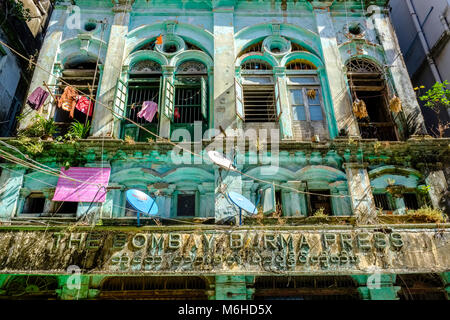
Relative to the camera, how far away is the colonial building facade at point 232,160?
700 centimetres

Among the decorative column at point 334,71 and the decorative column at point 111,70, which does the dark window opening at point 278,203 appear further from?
the decorative column at point 111,70

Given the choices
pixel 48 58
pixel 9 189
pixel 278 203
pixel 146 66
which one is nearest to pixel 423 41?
pixel 278 203

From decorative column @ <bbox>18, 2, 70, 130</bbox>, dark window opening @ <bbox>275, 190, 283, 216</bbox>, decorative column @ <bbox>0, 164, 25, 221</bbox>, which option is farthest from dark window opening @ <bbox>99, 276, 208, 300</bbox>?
decorative column @ <bbox>18, 2, 70, 130</bbox>

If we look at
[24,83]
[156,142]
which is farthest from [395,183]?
[24,83]

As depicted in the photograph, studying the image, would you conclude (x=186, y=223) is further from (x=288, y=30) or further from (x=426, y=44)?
(x=426, y=44)

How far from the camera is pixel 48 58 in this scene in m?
11.0

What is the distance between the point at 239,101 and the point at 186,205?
11.6 ft

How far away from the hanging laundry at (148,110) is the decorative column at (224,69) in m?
1.89

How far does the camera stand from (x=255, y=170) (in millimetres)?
9250

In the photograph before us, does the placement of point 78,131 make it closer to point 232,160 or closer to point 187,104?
point 187,104

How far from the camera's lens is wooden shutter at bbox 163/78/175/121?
9.96 m

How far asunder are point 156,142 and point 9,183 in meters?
4.10

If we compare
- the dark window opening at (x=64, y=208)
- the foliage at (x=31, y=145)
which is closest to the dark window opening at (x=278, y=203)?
the dark window opening at (x=64, y=208)

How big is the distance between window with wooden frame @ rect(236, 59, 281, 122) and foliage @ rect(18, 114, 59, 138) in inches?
220
